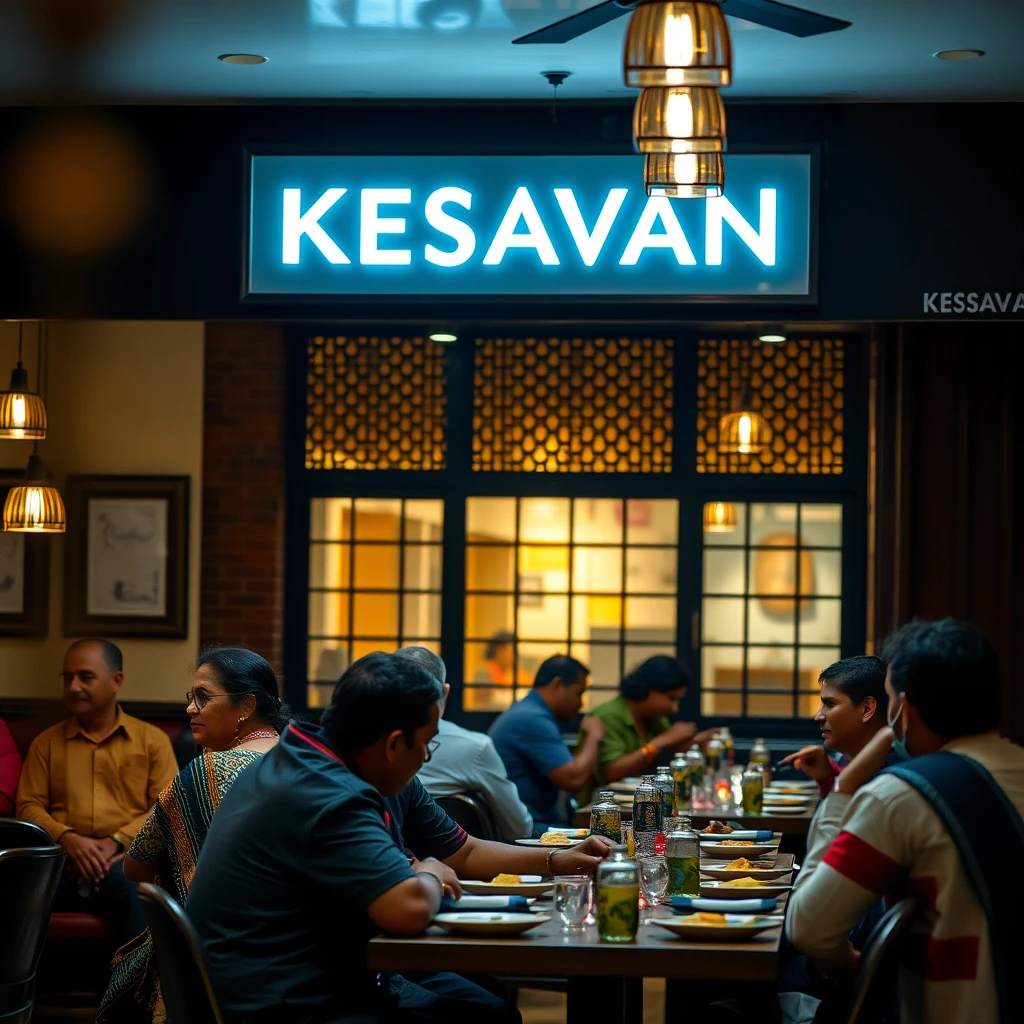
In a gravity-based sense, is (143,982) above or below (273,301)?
below

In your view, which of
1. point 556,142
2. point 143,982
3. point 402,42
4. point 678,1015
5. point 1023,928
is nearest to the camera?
point 1023,928

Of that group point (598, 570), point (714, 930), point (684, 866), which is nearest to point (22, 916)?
point (684, 866)

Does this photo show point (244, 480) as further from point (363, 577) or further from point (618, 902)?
point (618, 902)

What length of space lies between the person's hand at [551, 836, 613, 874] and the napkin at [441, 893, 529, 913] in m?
0.52

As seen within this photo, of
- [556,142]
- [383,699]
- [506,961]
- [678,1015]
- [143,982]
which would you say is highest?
[556,142]

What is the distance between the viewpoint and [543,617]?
8.41 metres

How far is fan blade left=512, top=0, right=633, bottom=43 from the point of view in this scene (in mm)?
3508

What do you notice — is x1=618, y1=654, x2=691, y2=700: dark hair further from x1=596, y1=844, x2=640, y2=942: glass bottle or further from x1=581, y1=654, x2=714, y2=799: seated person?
x1=596, y1=844, x2=640, y2=942: glass bottle

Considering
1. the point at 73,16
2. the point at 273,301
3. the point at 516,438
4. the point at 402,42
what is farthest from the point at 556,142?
the point at 516,438

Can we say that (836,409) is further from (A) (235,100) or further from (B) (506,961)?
(B) (506,961)

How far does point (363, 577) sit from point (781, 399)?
8.03ft

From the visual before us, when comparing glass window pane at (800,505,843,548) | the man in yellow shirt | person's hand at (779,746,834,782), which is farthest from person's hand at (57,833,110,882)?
glass window pane at (800,505,843,548)

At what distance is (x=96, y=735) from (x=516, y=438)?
3171 mm

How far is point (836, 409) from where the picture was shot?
8234mm
